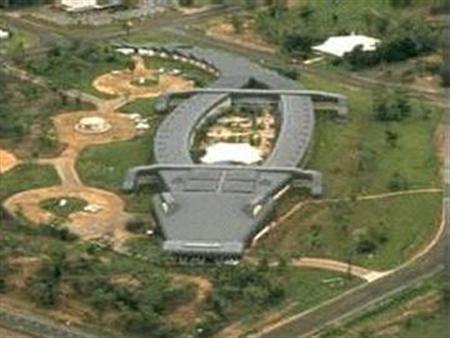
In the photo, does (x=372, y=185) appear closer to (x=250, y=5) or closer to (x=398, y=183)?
(x=398, y=183)

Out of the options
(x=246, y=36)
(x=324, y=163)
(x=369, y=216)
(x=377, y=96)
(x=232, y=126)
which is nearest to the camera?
(x=369, y=216)

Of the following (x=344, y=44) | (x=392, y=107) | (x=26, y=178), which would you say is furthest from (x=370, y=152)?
(x=344, y=44)

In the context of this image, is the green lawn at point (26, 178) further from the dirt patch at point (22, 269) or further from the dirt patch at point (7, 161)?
the dirt patch at point (22, 269)

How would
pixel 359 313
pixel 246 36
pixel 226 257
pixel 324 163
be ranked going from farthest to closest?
pixel 246 36
pixel 324 163
pixel 226 257
pixel 359 313

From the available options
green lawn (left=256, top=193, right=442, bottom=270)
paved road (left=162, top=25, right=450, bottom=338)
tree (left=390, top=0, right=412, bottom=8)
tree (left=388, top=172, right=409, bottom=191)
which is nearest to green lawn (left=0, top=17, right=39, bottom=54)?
tree (left=390, top=0, right=412, bottom=8)

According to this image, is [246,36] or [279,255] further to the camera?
[246,36]

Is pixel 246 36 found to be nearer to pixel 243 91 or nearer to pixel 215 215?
pixel 243 91

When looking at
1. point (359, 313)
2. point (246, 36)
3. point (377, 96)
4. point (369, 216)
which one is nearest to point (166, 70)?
point (246, 36)

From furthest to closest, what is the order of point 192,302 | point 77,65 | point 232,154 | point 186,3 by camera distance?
point 186,3 < point 77,65 < point 232,154 < point 192,302
